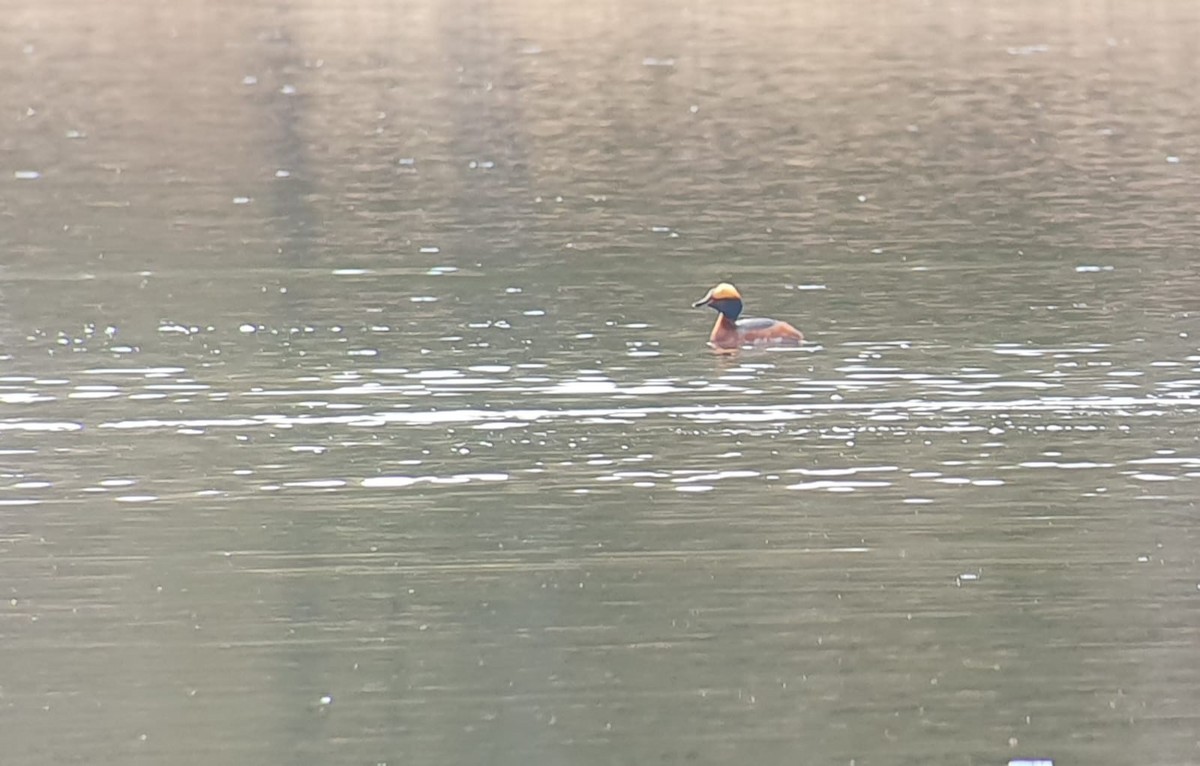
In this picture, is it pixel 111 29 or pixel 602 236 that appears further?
pixel 111 29

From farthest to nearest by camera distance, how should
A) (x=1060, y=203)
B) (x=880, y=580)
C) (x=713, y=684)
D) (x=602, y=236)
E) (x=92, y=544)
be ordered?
(x=1060, y=203)
(x=602, y=236)
(x=92, y=544)
(x=880, y=580)
(x=713, y=684)

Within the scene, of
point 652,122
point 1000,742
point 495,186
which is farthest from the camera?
point 652,122

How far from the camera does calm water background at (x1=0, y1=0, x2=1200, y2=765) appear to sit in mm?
10742

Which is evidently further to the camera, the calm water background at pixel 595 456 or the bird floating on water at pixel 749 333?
the bird floating on water at pixel 749 333

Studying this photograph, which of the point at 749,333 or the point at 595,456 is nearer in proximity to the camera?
the point at 595,456

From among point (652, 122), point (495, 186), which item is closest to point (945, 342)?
point (495, 186)

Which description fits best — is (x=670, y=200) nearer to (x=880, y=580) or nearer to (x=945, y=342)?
(x=945, y=342)

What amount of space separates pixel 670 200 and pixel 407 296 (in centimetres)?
818

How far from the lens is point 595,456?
1557cm

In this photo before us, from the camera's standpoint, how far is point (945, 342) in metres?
19.4

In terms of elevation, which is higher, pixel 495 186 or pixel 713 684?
pixel 713 684

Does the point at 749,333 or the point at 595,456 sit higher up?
the point at 595,456

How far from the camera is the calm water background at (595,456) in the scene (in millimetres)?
10742

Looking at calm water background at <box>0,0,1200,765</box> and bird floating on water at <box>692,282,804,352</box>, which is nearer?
calm water background at <box>0,0,1200,765</box>
